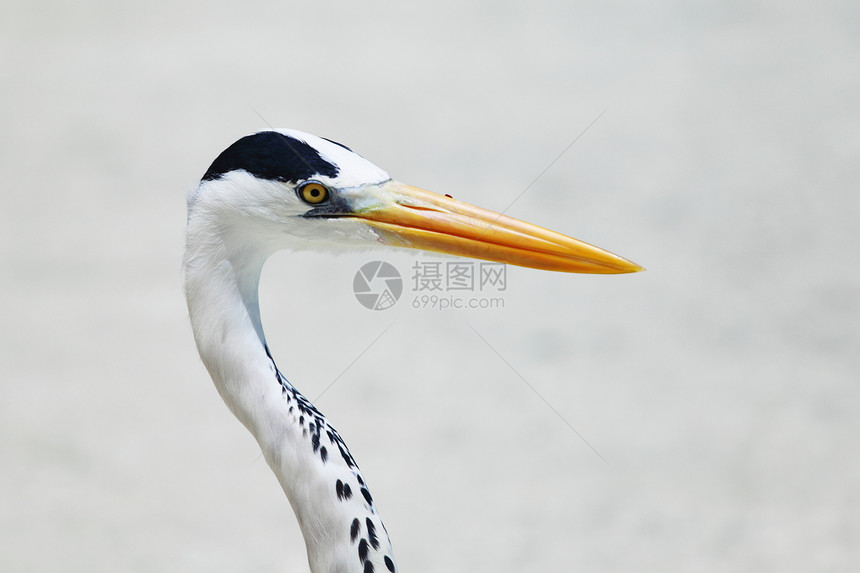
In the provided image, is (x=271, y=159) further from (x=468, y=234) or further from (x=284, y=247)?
(x=468, y=234)

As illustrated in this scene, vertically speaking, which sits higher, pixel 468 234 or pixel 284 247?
pixel 468 234

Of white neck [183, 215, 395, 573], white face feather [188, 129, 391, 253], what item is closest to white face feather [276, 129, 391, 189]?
white face feather [188, 129, 391, 253]

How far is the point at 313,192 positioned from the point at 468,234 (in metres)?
0.37

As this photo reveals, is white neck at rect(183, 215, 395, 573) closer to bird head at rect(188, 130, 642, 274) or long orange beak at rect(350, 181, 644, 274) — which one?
bird head at rect(188, 130, 642, 274)

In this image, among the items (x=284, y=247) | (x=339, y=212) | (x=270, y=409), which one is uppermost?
(x=339, y=212)

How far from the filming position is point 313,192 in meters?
1.89

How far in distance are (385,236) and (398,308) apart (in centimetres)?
334

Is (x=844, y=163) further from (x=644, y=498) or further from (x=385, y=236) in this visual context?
(x=385, y=236)

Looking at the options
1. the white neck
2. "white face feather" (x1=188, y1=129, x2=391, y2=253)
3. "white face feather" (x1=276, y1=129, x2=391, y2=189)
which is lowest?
the white neck

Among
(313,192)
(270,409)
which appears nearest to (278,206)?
(313,192)

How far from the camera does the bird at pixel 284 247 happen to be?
1.85m

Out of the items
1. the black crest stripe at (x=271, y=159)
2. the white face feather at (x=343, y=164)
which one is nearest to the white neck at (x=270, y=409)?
the black crest stripe at (x=271, y=159)

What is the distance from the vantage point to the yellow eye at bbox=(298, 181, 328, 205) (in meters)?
1.87

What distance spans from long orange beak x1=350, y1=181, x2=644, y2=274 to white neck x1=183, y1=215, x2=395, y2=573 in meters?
0.31
